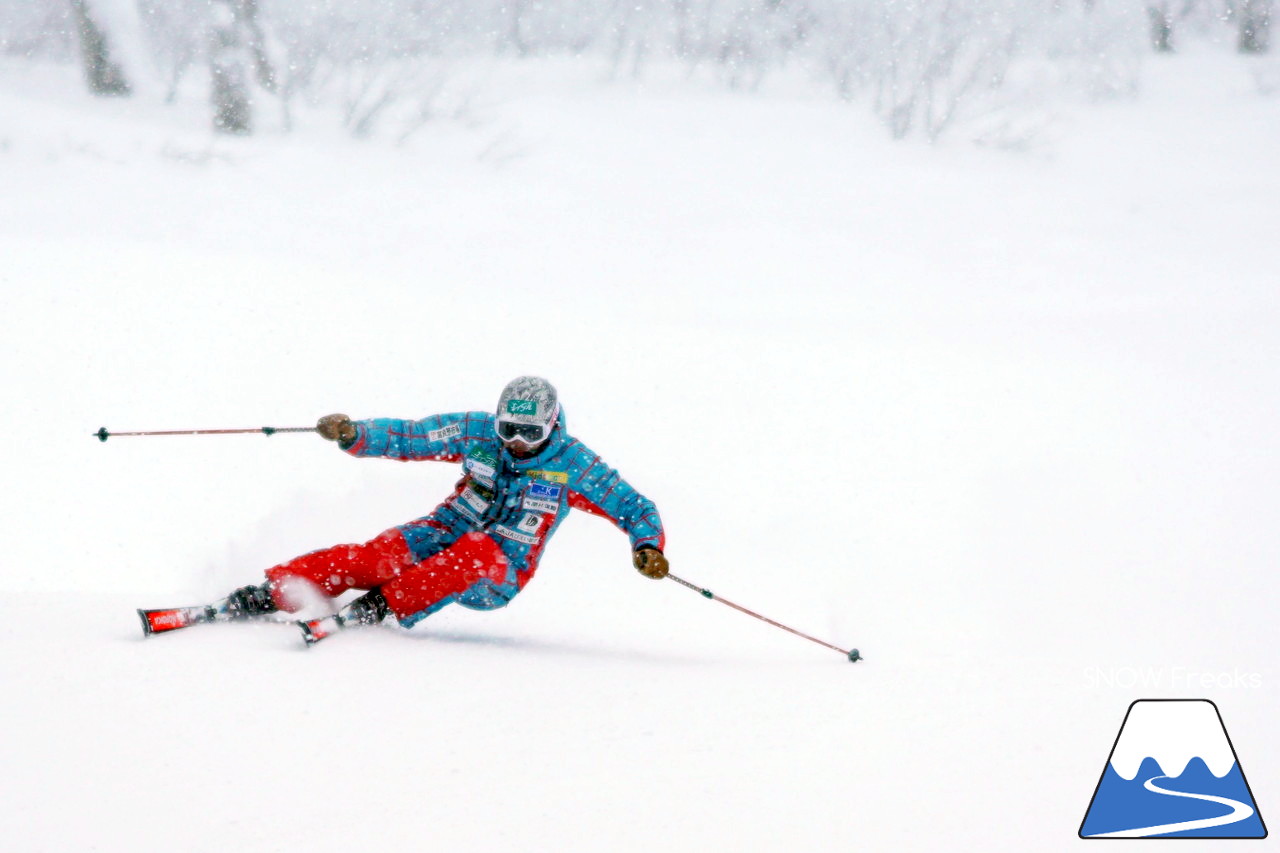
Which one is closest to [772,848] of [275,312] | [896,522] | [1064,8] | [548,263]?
[896,522]

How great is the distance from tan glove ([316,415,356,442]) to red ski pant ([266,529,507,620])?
0.47 m

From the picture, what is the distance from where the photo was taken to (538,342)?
32.1 feet

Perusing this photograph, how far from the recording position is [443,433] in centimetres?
473

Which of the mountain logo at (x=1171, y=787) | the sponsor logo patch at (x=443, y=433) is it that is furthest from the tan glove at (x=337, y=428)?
the mountain logo at (x=1171, y=787)

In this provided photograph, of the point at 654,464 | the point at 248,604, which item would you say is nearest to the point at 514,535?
the point at 248,604

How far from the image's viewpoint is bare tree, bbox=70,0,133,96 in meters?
15.2

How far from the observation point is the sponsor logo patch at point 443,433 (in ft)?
15.5

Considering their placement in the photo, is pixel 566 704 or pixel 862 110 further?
pixel 862 110

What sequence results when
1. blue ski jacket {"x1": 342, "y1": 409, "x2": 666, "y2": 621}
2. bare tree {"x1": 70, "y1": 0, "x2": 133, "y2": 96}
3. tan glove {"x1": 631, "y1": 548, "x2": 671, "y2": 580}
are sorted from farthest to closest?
1. bare tree {"x1": 70, "y1": 0, "x2": 133, "y2": 96}
2. blue ski jacket {"x1": 342, "y1": 409, "x2": 666, "y2": 621}
3. tan glove {"x1": 631, "y1": 548, "x2": 671, "y2": 580}

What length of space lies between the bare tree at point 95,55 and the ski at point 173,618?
46.1 feet

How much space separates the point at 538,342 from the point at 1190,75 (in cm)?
1911

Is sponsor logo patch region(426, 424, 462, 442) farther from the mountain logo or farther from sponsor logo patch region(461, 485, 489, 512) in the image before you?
the mountain logo

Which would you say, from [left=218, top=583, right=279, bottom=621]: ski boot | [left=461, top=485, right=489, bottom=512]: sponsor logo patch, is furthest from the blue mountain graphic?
[left=218, top=583, right=279, bottom=621]: ski boot

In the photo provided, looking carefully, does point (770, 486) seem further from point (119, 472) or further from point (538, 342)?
point (119, 472)
